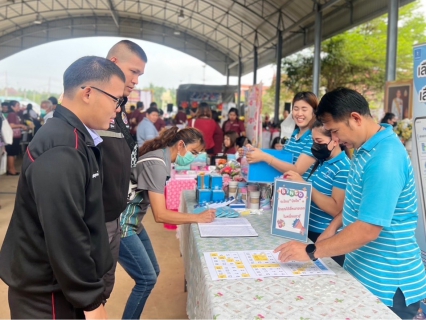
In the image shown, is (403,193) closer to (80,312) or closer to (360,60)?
(80,312)

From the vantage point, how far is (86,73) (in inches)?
45.3

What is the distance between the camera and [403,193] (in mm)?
1337

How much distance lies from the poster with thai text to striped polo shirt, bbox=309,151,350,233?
0.57ft

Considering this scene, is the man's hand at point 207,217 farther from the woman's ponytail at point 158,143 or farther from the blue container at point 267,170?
the woman's ponytail at point 158,143

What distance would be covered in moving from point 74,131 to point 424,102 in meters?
2.04

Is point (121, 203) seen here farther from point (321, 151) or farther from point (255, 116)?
point (255, 116)

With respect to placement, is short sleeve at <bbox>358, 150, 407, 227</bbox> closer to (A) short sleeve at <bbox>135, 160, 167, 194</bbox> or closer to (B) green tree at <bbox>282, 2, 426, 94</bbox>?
(A) short sleeve at <bbox>135, 160, 167, 194</bbox>

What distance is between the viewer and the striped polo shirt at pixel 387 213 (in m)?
1.26

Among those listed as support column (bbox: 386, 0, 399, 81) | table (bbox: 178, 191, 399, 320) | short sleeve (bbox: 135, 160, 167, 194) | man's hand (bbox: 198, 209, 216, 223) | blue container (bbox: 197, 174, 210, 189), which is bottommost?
table (bbox: 178, 191, 399, 320)

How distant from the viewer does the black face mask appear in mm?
1928

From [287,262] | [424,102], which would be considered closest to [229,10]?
[424,102]

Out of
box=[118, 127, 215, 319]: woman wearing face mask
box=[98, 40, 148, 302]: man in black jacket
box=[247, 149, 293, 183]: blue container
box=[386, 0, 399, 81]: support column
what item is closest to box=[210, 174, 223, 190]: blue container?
box=[247, 149, 293, 183]: blue container

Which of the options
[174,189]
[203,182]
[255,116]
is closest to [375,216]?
[203,182]

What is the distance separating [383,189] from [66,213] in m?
0.93
